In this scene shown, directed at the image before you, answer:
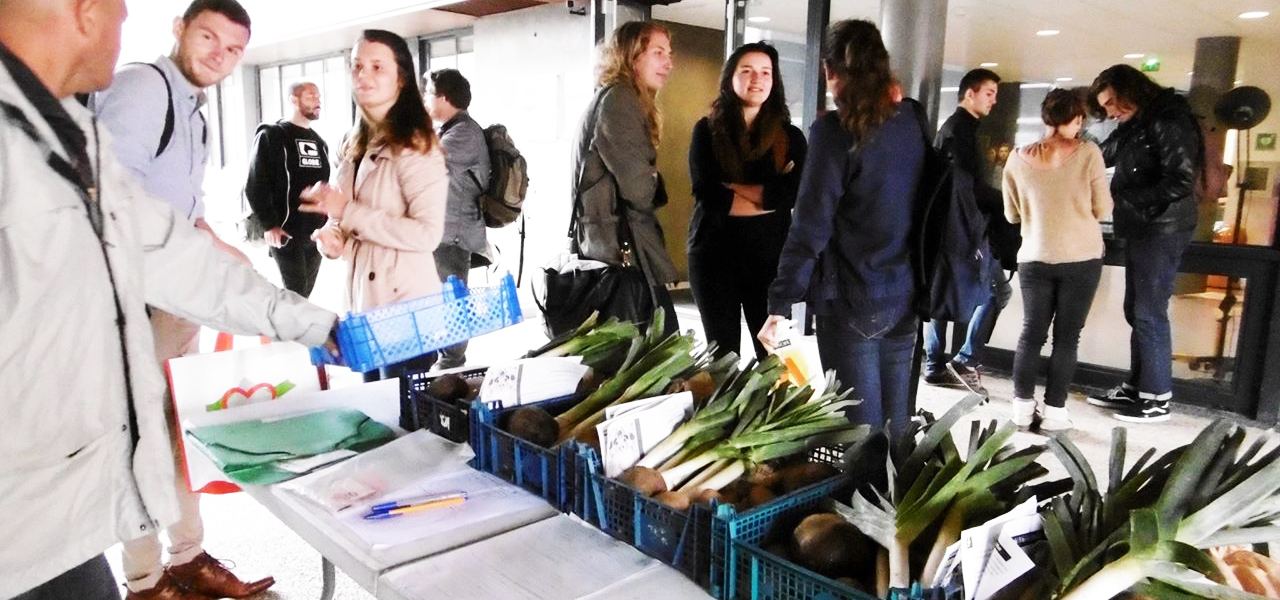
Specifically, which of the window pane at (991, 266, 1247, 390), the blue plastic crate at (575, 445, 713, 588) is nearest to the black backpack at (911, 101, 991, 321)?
the blue plastic crate at (575, 445, 713, 588)

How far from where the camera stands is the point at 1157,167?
12.7 ft

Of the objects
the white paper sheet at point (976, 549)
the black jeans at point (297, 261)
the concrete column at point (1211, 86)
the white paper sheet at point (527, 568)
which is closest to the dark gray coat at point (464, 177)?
the black jeans at point (297, 261)

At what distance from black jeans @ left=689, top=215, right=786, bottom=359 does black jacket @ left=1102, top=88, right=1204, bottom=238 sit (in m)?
2.13

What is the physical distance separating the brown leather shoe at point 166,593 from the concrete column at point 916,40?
3.70 metres

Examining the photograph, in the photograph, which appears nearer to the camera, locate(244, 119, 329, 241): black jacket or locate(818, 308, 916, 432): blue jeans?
locate(818, 308, 916, 432): blue jeans

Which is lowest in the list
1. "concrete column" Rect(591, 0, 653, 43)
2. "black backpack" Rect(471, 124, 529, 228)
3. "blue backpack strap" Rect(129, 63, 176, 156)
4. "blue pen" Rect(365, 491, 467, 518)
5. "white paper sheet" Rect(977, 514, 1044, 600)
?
"blue pen" Rect(365, 491, 467, 518)

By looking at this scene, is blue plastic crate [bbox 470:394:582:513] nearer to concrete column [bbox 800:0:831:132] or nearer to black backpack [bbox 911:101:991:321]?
black backpack [bbox 911:101:991:321]

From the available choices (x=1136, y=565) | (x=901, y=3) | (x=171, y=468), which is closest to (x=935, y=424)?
(x=1136, y=565)

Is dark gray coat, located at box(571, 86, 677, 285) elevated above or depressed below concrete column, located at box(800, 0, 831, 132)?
below

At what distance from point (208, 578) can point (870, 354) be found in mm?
1899

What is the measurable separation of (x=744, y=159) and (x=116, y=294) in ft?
6.70

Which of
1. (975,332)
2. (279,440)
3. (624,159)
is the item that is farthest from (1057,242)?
(279,440)

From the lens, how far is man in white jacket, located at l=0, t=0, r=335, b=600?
3.40ft

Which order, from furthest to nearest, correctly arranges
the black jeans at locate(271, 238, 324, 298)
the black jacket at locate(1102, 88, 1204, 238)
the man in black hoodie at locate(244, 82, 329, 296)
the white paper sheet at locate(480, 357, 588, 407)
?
the black jeans at locate(271, 238, 324, 298) → the man in black hoodie at locate(244, 82, 329, 296) → the black jacket at locate(1102, 88, 1204, 238) → the white paper sheet at locate(480, 357, 588, 407)
